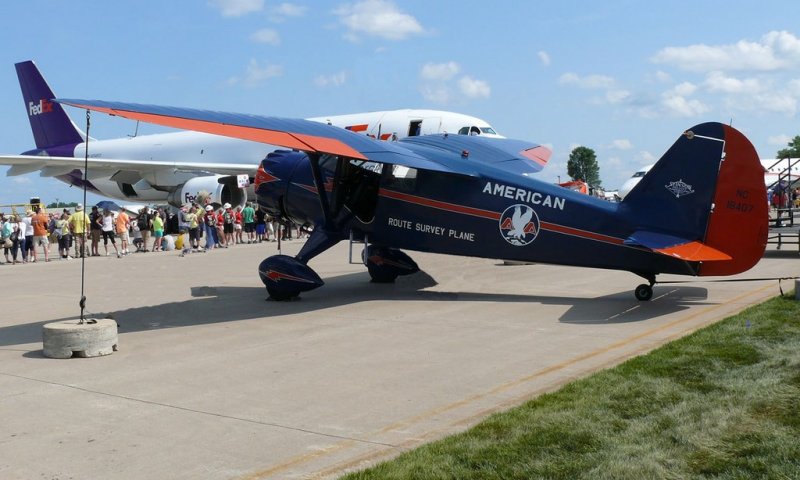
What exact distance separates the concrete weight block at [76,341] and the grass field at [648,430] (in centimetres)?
493

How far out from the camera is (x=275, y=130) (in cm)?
1135

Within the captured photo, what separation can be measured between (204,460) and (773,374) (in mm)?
4785

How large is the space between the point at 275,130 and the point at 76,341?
13.8 ft

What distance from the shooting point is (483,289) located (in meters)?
14.0

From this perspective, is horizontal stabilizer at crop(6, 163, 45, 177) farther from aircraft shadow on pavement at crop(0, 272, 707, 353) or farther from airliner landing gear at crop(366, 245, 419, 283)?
airliner landing gear at crop(366, 245, 419, 283)

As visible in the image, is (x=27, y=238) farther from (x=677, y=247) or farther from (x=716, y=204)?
(x=716, y=204)

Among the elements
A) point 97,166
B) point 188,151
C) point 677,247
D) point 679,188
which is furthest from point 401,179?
point 188,151

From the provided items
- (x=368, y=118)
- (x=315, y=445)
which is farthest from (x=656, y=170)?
(x=368, y=118)

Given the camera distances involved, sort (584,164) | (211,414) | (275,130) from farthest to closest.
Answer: (584,164) → (275,130) → (211,414)

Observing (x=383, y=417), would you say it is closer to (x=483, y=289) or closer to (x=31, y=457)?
(x=31, y=457)

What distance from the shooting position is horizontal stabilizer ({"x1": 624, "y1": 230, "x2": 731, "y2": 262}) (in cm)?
1045

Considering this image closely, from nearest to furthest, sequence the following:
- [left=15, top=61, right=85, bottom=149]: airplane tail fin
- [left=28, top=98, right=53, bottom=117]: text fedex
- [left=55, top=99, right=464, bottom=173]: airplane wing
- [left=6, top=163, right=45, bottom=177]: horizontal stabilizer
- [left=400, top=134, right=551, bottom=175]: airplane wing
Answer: [left=55, top=99, right=464, bottom=173]: airplane wing, [left=400, top=134, right=551, bottom=175]: airplane wing, [left=6, top=163, right=45, bottom=177]: horizontal stabilizer, [left=15, top=61, right=85, bottom=149]: airplane tail fin, [left=28, top=98, right=53, bottom=117]: text fedex

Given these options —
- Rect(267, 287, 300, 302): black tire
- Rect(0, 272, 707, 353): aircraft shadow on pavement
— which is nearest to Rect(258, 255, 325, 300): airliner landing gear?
Rect(267, 287, 300, 302): black tire

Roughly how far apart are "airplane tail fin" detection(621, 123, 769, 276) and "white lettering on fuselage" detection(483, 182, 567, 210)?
1.32 meters
